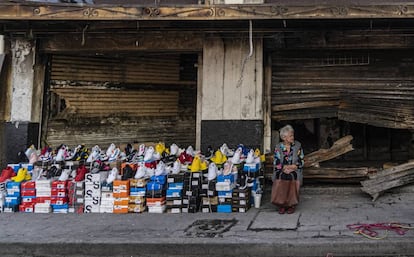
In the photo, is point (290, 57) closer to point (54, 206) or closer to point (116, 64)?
point (116, 64)

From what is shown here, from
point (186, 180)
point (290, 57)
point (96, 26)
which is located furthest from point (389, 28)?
point (96, 26)

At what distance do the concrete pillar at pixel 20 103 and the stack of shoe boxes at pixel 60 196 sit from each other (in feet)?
6.01

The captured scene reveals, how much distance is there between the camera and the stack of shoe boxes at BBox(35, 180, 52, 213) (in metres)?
7.27

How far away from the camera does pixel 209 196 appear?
7004 mm

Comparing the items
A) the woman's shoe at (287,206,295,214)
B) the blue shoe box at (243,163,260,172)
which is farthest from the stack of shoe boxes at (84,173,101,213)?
the woman's shoe at (287,206,295,214)

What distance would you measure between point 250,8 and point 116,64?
385 cm

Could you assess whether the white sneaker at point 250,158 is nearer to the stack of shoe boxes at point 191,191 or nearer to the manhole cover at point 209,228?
the stack of shoe boxes at point 191,191

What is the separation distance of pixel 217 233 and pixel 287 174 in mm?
1738

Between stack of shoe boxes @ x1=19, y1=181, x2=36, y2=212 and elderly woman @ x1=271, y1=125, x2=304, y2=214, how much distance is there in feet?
13.5

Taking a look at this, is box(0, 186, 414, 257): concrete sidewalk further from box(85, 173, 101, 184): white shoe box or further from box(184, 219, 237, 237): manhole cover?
box(85, 173, 101, 184): white shoe box

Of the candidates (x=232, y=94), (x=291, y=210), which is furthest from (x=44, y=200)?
(x=291, y=210)

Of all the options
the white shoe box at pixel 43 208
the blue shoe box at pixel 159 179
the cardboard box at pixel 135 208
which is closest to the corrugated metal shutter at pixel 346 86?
the blue shoe box at pixel 159 179

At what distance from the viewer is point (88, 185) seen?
7152 mm

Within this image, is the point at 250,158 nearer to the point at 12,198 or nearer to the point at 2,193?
the point at 12,198
